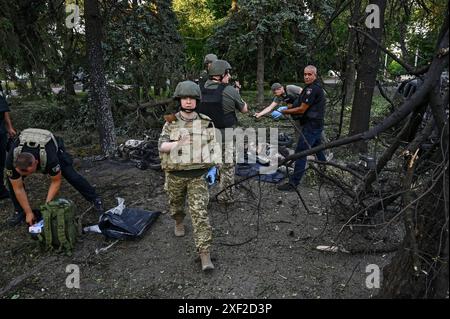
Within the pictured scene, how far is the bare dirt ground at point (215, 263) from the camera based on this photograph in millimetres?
3295

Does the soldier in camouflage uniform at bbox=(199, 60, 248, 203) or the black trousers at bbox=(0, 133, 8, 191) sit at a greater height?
the soldier in camouflage uniform at bbox=(199, 60, 248, 203)

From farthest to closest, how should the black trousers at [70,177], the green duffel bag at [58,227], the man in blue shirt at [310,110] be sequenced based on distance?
1. the man in blue shirt at [310,110]
2. the black trousers at [70,177]
3. the green duffel bag at [58,227]

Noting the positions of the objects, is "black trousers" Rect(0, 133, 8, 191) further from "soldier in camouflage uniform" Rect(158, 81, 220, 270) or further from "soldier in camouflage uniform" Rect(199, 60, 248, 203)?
"soldier in camouflage uniform" Rect(158, 81, 220, 270)

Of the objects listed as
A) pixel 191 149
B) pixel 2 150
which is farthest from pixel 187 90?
pixel 2 150

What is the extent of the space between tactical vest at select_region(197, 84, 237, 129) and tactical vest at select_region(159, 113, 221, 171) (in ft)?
3.65

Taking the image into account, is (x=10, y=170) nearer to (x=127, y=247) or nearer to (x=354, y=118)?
(x=127, y=247)

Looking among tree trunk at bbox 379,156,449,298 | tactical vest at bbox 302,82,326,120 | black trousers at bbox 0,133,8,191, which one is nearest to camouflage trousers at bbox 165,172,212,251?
tree trunk at bbox 379,156,449,298

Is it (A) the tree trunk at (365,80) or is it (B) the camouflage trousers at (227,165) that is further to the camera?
(A) the tree trunk at (365,80)

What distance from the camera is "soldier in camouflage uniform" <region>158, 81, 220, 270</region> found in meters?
3.42

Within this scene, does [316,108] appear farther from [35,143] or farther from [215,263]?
[35,143]

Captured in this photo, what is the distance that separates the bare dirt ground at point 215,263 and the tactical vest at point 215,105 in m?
1.15

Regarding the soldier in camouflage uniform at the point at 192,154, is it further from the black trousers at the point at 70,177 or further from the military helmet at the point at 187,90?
the black trousers at the point at 70,177

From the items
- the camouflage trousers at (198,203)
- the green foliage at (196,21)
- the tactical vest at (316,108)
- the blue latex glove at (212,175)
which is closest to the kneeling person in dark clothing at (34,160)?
A: the camouflage trousers at (198,203)
